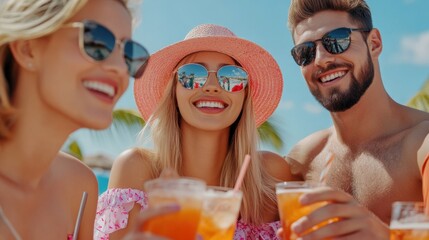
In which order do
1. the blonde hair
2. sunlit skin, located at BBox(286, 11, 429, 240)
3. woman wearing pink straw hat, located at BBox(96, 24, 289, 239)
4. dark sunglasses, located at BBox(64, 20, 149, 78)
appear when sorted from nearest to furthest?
dark sunglasses, located at BBox(64, 20, 149, 78), woman wearing pink straw hat, located at BBox(96, 24, 289, 239), sunlit skin, located at BBox(286, 11, 429, 240), the blonde hair

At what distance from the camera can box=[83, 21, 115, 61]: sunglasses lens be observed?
2.09 meters

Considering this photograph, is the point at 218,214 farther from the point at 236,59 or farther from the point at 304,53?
the point at 304,53

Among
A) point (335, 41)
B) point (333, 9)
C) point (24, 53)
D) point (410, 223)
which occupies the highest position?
point (333, 9)

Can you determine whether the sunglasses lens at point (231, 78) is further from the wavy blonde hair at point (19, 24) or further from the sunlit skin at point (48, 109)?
the wavy blonde hair at point (19, 24)

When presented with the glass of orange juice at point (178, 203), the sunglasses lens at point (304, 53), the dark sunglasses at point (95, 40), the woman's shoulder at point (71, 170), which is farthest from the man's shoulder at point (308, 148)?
the glass of orange juice at point (178, 203)

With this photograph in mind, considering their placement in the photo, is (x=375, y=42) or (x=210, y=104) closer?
(x=210, y=104)

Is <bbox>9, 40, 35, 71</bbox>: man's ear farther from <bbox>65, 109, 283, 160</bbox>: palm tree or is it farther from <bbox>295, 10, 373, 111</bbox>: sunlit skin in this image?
<bbox>65, 109, 283, 160</bbox>: palm tree

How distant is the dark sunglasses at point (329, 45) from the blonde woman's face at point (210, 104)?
0.70 m

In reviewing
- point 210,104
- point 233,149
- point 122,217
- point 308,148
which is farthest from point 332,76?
point 122,217

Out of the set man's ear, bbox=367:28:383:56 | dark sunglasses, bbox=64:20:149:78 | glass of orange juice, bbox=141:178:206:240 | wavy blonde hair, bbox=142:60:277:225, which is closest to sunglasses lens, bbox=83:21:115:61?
dark sunglasses, bbox=64:20:149:78

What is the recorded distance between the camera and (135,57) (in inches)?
90.1

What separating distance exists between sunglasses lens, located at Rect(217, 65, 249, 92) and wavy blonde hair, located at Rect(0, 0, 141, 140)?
1.73m

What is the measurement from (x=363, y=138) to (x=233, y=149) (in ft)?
Answer: 3.56

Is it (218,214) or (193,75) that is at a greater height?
(193,75)
